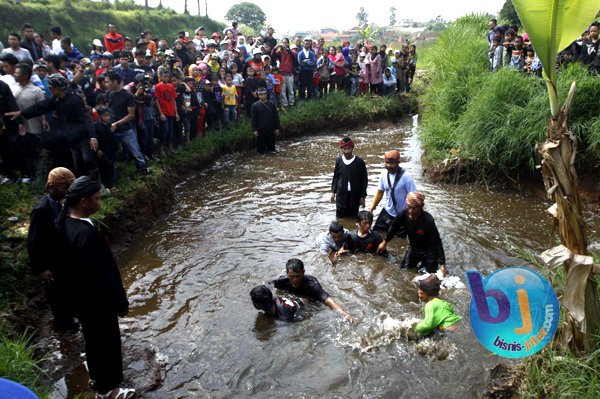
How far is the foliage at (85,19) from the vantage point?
21.3 m

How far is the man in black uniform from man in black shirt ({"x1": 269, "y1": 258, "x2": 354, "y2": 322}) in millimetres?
2423

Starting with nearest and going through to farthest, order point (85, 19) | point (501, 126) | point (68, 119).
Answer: point (68, 119), point (501, 126), point (85, 19)

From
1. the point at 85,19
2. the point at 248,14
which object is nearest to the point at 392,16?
the point at 248,14

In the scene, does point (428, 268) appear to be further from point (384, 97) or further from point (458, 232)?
point (384, 97)

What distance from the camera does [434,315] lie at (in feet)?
15.2

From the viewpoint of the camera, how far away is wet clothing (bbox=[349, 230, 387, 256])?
657cm

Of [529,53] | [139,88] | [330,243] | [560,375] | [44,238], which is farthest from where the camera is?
[529,53]

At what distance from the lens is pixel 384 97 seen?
17438 mm

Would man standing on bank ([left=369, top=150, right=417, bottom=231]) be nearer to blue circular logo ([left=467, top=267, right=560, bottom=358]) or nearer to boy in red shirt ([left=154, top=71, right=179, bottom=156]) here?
blue circular logo ([left=467, top=267, right=560, bottom=358])

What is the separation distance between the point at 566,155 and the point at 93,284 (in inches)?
144

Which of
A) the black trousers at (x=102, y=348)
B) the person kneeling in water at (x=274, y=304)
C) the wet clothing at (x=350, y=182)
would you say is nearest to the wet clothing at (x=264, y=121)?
the wet clothing at (x=350, y=182)

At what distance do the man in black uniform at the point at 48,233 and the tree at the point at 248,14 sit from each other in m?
69.8

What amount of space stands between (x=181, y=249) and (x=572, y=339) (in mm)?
5667

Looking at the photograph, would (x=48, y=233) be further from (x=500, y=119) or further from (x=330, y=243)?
(x=500, y=119)
